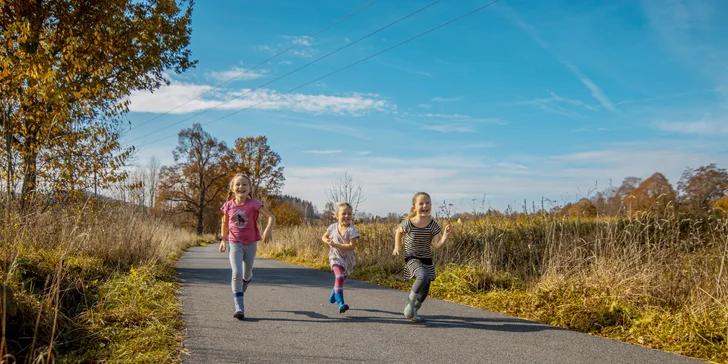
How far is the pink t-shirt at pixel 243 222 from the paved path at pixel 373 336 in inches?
37.6

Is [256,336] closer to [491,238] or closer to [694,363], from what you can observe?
[694,363]

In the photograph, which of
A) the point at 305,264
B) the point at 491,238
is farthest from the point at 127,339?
the point at 305,264

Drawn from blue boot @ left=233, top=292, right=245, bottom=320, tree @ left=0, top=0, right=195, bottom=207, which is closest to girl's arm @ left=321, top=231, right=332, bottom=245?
blue boot @ left=233, top=292, right=245, bottom=320

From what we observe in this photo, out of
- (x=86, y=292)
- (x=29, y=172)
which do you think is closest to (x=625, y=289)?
(x=86, y=292)

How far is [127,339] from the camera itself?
181 inches

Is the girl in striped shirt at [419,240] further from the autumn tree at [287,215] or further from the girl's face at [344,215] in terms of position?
the autumn tree at [287,215]

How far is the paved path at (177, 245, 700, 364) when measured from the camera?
4270 mm

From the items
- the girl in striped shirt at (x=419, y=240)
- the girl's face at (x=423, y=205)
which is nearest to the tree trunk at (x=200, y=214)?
the girl in striped shirt at (x=419, y=240)

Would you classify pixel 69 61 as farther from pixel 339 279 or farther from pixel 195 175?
pixel 195 175

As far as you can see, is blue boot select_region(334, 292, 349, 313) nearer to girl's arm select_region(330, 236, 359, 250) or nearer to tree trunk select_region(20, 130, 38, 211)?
girl's arm select_region(330, 236, 359, 250)

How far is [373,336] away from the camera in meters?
5.00

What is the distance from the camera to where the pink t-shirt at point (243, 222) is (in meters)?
6.35

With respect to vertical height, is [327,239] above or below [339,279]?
above

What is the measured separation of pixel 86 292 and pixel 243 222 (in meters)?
2.33
